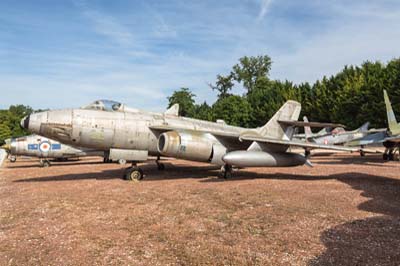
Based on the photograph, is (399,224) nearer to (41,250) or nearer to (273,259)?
(273,259)

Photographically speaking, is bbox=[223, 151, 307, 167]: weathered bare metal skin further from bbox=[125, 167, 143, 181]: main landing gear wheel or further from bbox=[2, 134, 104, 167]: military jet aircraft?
bbox=[2, 134, 104, 167]: military jet aircraft

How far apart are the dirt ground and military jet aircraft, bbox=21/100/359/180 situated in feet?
6.10

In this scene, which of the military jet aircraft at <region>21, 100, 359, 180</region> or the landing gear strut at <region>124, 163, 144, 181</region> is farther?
the landing gear strut at <region>124, 163, 144, 181</region>

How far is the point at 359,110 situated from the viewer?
1801 inches

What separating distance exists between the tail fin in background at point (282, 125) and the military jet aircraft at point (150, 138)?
2095mm

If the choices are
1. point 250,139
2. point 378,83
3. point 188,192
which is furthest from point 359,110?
point 188,192

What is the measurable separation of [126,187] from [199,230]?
5472 mm

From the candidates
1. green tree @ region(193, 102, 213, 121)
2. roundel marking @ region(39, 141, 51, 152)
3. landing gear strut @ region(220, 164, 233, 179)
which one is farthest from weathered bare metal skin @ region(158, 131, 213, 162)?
green tree @ region(193, 102, 213, 121)

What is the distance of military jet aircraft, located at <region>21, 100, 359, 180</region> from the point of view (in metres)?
10.9

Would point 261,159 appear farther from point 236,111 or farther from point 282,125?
point 236,111

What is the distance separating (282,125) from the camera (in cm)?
1538

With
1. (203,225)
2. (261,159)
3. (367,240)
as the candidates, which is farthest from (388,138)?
(203,225)

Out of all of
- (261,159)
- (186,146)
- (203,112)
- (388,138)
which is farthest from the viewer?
(203,112)

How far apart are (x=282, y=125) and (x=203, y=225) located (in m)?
10.5
